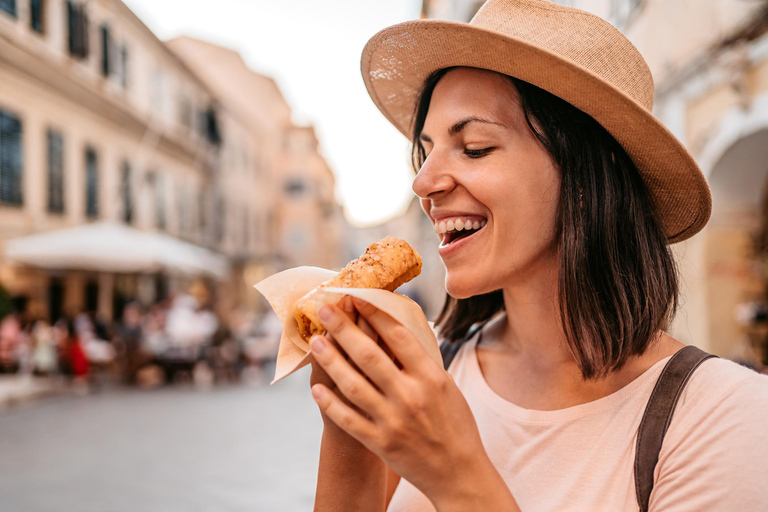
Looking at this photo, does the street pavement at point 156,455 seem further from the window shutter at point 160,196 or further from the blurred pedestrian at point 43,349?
the window shutter at point 160,196

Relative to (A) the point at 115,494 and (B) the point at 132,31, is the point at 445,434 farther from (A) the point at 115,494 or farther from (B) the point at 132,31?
(A) the point at 115,494

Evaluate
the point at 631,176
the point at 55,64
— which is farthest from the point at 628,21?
the point at 55,64

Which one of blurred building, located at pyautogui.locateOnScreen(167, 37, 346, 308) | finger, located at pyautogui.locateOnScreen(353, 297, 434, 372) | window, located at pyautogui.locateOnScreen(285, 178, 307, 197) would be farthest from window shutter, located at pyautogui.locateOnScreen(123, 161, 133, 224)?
window, located at pyautogui.locateOnScreen(285, 178, 307, 197)

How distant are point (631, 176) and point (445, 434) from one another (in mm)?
891

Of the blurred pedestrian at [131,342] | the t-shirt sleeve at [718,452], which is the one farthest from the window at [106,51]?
the blurred pedestrian at [131,342]

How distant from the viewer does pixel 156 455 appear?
606 centimetres

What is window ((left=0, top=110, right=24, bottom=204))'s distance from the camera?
3055mm

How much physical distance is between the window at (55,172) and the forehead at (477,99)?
3.41 m

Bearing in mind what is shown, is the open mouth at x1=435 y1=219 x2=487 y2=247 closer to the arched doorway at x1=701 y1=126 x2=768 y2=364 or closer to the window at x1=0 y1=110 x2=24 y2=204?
the window at x1=0 y1=110 x2=24 y2=204

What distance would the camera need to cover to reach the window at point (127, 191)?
631cm

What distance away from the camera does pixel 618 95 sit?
1.23 metres

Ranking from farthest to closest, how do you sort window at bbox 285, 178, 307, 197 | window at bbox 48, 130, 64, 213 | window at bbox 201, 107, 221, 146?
→ window at bbox 285, 178, 307, 197 → window at bbox 201, 107, 221, 146 → window at bbox 48, 130, 64, 213

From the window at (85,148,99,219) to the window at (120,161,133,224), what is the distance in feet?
1.93

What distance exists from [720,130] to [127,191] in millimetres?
7030
